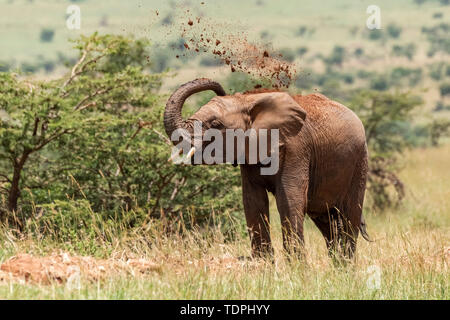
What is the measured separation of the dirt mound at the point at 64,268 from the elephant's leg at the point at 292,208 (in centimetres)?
146

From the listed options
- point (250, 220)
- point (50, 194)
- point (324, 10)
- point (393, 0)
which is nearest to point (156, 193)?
point (50, 194)

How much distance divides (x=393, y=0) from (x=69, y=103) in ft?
314

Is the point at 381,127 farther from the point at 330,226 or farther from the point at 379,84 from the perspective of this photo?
the point at 379,84

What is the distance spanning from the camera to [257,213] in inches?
348

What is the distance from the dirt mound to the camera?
7.38 meters

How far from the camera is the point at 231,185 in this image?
A: 13633 mm

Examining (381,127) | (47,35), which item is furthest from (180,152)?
(47,35)

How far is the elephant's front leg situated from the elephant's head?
20.0 inches

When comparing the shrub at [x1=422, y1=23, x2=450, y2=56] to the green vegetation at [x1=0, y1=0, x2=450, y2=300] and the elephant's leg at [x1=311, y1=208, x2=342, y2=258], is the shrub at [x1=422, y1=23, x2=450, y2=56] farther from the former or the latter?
the elephant's leg at [x1=311, y1=208, x2=342, y2=258]

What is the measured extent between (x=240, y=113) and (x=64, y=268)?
7.61 feet

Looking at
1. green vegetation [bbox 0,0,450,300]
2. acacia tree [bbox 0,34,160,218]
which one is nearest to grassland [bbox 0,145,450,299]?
green vegetation [bbox 0,0,450,300]

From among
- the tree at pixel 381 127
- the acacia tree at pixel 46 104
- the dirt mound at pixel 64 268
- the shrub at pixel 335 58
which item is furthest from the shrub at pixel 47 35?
the dirt mound at pixel 64 268

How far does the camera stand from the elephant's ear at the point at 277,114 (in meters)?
8.54
